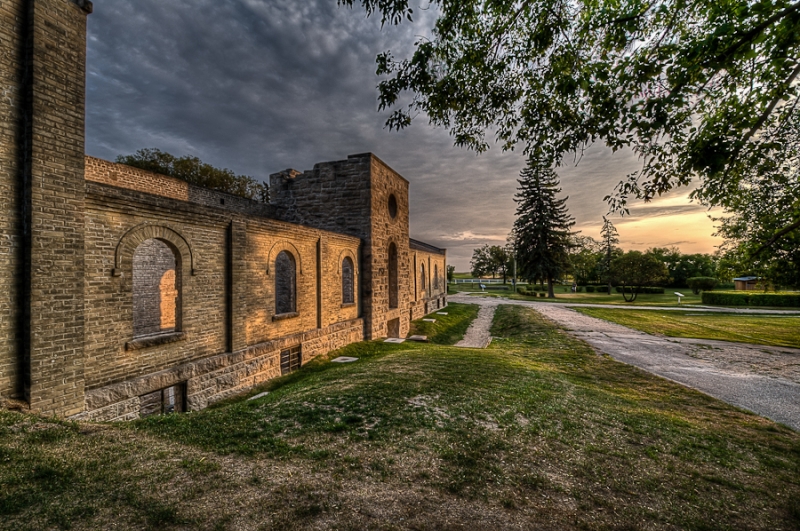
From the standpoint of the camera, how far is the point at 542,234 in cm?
4297

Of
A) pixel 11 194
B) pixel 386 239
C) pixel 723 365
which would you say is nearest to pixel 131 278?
pixel 11 194

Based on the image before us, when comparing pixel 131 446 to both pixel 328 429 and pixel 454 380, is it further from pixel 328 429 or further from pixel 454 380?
pixel 454 380

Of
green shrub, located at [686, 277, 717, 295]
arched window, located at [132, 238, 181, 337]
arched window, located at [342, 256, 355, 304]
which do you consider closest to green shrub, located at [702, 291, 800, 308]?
green shrub, located at [686, 277, 717, 295]

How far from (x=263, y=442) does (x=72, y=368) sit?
4.11 meters

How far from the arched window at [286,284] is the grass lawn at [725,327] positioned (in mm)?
18675

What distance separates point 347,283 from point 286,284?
3.39 m

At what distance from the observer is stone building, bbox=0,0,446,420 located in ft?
17.4

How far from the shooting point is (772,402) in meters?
8.04

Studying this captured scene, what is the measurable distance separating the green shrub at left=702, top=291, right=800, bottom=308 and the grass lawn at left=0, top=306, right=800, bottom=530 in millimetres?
36509

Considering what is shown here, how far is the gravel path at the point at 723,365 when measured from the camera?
8.16 m

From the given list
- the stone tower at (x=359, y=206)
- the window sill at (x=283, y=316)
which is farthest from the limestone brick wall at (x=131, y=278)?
the stone tower at (x=359, y=206)

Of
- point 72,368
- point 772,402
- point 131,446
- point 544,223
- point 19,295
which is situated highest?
point 544,223

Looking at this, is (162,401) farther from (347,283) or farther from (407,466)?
(347,283)

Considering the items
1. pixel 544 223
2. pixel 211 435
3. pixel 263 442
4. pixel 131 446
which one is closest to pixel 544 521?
pixel 263 442
